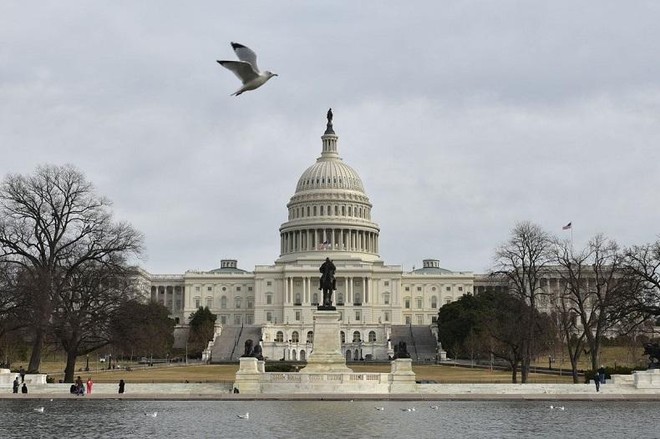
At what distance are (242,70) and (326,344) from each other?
35135mm

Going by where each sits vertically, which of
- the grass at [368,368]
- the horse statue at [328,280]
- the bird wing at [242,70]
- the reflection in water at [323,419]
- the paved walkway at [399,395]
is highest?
the bird wing at [242,70]

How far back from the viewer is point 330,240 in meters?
185

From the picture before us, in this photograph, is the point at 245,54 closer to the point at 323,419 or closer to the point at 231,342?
the point at 323,419

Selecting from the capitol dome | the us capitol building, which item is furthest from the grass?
the capitol dome

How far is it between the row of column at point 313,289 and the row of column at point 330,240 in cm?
704

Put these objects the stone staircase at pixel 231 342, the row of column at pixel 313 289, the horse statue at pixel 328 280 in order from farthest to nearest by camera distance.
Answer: the row of column at pixel 313 289
the stone staircase at pixel 231 342
the horse statue at pixel 328 280

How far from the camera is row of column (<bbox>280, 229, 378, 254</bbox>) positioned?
7303 inches

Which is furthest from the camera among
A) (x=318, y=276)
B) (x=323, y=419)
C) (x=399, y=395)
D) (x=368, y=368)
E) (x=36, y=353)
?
(x=318, y=276)

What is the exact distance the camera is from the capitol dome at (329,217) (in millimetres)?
185000

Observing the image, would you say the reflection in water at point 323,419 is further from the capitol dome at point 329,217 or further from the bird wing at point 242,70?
the capitol dome at point 329,217

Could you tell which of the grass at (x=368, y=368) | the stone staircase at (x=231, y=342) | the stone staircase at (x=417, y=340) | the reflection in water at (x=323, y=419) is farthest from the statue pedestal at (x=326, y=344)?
the stone staircase at (x=231, y=342)

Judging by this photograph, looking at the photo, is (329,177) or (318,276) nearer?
(318,276)

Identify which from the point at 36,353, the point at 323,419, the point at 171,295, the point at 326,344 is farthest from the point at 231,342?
the point at 323,419

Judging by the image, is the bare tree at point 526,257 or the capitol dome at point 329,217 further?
the capitol dome at point 329,217
